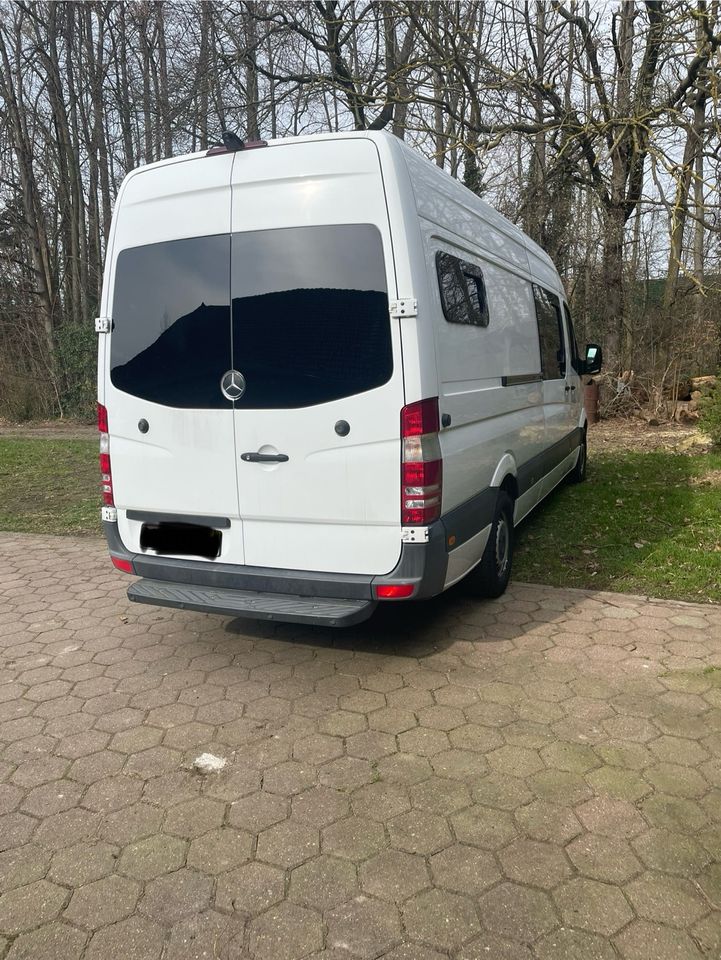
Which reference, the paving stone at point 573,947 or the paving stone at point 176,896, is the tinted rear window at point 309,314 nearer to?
the paving stone at point 176,896

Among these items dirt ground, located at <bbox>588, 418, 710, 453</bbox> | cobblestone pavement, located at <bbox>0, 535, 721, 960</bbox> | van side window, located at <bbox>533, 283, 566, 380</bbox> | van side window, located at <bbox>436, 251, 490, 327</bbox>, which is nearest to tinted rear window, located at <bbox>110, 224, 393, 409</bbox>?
van side window, located at <bbox>436, 251, 490, 327</bbox>

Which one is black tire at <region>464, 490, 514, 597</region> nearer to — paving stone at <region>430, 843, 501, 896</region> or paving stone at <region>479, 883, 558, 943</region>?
paving stone at <region>430, 843, 501, 896</region>

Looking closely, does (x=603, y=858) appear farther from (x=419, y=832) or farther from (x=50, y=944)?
(x=50, y=944)

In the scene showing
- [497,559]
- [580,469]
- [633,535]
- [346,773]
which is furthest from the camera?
[580,469]

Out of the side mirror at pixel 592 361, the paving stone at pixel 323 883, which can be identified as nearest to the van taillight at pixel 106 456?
the paving stone at pixel 323 883

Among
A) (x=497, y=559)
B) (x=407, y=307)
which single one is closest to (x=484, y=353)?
(x=407, y=307)

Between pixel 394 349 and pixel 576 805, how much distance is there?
2.09 m

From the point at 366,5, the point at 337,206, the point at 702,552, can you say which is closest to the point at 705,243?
the point at 366,5

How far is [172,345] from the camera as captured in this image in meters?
3.88

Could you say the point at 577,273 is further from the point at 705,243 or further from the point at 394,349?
the point at 394,349

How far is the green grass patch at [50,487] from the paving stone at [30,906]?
5194mm

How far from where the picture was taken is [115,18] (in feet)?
59.8

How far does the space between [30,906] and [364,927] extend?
3.52 feet

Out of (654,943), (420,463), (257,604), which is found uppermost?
(420,463)
